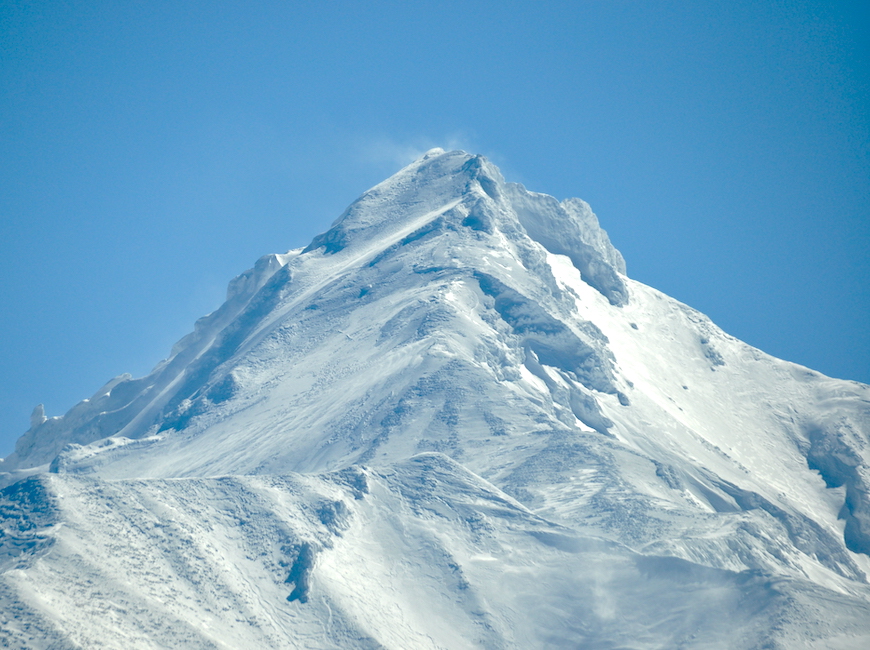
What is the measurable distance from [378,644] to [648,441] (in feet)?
270

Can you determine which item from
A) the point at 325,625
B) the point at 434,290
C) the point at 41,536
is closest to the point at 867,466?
the point at 434,290

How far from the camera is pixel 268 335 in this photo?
19488cm

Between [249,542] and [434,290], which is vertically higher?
[434,290]

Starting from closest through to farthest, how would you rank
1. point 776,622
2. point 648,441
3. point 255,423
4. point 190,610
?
point 190,610 < point 776,622 < point 255,423 < point 648,441

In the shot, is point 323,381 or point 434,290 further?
point 434,290

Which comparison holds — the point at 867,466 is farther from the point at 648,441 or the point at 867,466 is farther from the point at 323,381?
the point at 323,381

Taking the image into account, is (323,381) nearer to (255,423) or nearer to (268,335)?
(255,423)

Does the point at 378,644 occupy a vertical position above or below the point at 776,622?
below

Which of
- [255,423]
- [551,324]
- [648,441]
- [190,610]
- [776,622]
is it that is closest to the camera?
[190,610]

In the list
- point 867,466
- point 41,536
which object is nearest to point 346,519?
point 41,536

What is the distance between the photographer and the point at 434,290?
615 feet

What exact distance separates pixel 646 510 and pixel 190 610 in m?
52.6

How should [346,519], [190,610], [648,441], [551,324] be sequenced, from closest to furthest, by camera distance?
[190,610]
[346,519]
[648,441]
[551,324]

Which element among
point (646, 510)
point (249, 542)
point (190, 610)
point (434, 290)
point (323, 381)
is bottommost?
point (190, 610)
